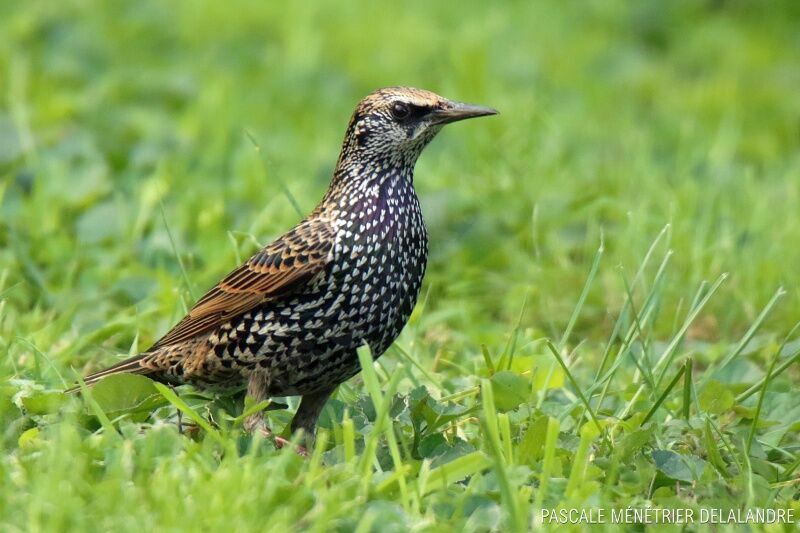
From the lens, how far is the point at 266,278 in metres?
4.42

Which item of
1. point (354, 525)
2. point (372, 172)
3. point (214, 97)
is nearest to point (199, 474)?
point (354, 525)

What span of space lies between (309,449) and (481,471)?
25.7 inches

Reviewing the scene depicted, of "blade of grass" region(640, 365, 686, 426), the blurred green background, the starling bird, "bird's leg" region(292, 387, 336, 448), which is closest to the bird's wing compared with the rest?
the starling bird

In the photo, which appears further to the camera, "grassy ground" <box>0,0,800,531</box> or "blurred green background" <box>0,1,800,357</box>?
"blurred green background" <box>0,1,800,357</box>

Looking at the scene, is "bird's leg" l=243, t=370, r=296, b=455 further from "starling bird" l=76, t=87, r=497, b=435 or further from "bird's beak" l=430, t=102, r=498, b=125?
"bird's beak" l=430, t=102, r=498, b=125

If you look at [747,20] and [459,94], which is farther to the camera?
[747,20]

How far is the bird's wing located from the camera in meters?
4.33

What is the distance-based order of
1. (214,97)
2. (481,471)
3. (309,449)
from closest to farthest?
(481,471) → (309,449) → (214,97)

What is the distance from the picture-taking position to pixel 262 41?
9.99 meters

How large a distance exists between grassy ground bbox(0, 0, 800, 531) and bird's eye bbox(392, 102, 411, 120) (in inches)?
30.8

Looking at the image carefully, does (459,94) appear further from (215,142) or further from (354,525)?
(354,525)

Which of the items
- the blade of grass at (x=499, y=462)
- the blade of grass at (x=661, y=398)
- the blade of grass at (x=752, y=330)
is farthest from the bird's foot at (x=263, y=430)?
the blade of grass at (x=752, y=330)

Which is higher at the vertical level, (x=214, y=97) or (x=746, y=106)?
(x=214, y=97)

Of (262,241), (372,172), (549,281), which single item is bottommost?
(549,281)
